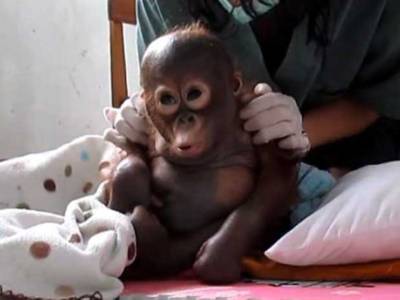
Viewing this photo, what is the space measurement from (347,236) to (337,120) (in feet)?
1.06

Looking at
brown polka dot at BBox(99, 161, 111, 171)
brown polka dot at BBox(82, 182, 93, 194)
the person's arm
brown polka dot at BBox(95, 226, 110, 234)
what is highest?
the person's arm

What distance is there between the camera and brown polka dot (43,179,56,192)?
122cm

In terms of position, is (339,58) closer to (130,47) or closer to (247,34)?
(247,34)

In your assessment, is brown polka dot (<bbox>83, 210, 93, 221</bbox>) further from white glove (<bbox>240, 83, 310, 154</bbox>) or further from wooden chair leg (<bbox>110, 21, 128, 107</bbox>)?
wooden chair leg (<bbox>110, 21, 128, 107</bbox>)

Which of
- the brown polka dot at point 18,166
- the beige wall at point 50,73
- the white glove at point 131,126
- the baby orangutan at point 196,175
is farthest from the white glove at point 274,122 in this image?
the beige wall at point 50,73

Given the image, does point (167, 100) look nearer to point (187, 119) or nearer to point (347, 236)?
point (187, 119)

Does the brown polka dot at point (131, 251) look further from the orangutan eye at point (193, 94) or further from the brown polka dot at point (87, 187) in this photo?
the brown polka dot at point (87, 187)

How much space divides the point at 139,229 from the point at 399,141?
46 centimetres

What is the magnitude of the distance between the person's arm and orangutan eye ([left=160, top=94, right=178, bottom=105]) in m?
0.29

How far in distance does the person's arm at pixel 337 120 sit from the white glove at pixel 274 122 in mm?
180

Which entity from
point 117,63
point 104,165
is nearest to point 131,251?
point 104,165

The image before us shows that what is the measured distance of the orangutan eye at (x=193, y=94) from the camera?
0.91m

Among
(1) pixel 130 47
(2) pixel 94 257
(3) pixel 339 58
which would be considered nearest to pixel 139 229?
(2) pixel 94 257

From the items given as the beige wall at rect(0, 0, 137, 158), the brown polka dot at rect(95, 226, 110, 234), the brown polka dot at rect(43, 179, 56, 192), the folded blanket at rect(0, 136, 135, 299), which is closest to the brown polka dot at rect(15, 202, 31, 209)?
the brown polka dot at rect(43, 179, 56, 192)
